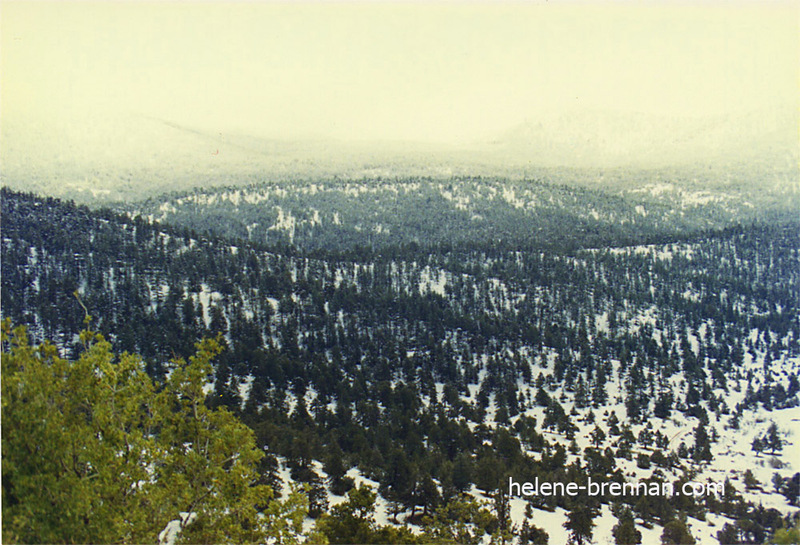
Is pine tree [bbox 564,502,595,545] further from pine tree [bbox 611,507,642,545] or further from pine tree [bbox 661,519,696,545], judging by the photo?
pine tree [bbox 661,519,696,545]

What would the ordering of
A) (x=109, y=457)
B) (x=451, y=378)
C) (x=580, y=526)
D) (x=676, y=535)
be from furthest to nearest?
(x=451, y=378), (x=676, y=535), (x=580, y=526), (x=109, y=457)

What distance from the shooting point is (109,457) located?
2186 centimetres

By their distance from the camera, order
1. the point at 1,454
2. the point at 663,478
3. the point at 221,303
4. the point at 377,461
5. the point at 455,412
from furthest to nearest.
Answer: the point at 221,303
the point at 455,412
the point at 663,478
the point at 377,461
the point at 1,454

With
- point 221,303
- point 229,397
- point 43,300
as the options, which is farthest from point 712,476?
point 43,300

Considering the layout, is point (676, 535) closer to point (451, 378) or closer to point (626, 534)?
point (626, 534)

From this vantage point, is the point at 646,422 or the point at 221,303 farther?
the point at 221,303

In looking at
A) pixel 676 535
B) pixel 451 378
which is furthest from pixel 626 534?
pixel 451 378

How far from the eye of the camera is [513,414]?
13088cm

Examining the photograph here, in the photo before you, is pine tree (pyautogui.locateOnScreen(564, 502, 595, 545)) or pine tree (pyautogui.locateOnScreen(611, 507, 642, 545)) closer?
pine tree (pyautogui.locateOnScreen(564, 502, 595, 545))

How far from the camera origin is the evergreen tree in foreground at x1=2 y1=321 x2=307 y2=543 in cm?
2069

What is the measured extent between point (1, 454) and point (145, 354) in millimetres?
116340

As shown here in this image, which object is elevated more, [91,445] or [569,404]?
[91,445]

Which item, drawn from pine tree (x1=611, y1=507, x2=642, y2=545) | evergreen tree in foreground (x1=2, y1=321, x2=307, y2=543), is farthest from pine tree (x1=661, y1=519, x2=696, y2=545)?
evergreen tree in foreground (x1=2, y1=321, x2=307, y2=543)

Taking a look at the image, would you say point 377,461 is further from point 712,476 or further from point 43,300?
point 43,300
